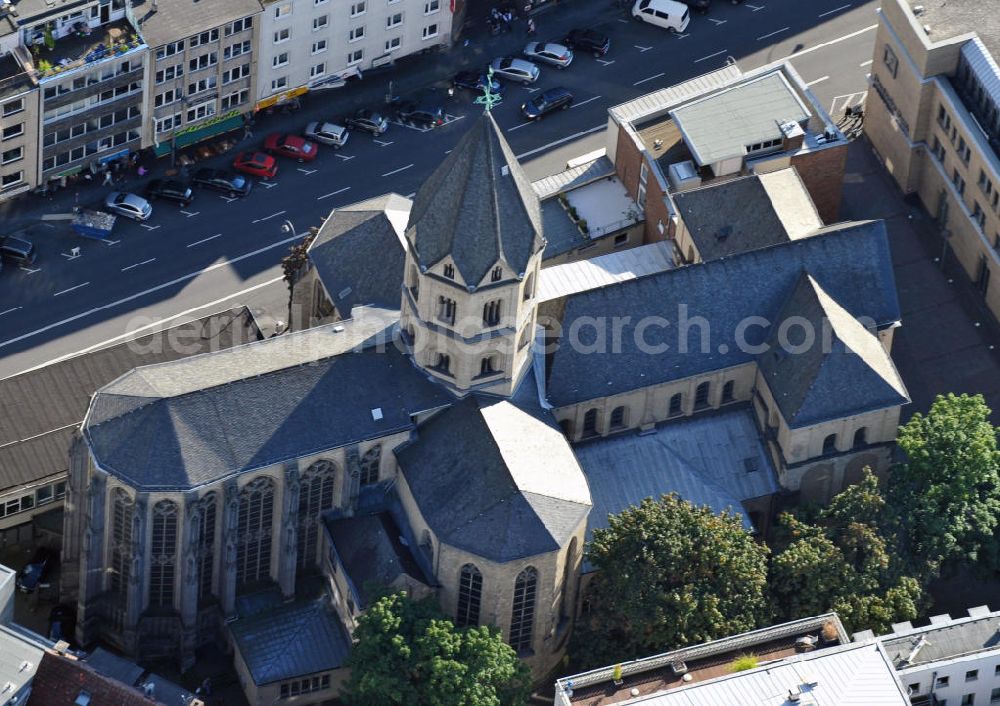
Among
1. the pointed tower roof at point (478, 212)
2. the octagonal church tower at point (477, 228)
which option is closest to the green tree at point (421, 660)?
the octagonal church tower at point (477, 228)

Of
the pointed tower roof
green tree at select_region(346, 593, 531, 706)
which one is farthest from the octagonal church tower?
green tree at select_region(346, 593, 531, 706)

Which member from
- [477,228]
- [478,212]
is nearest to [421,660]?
[477,228]

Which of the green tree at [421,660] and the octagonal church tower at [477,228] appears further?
the green tree at [421,660]

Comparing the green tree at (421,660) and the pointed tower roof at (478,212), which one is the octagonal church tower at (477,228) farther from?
the green tree at (421,660)

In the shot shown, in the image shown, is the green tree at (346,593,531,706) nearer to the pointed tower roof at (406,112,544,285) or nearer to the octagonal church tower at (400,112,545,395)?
the octagonal church tower at (400,112,545,395)

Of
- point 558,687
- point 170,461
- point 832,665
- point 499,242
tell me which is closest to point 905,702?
point 832,665

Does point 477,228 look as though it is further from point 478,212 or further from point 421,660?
point 421,660
